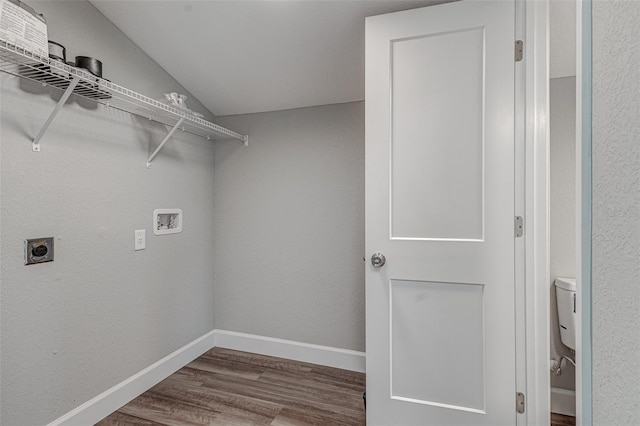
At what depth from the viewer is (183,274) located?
2363 mm

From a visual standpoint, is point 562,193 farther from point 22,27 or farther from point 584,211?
point 22,27

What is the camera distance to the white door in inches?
55.6

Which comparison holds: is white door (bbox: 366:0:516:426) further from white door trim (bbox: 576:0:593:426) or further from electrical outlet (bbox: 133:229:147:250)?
electrical outlet (bbox: 133:229:147:250)

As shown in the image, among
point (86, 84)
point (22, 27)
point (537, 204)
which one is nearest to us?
point (22, 27)

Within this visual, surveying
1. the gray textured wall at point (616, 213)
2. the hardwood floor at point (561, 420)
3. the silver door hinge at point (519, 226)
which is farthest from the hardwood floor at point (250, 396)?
the gray textured wall at point (616, 213)

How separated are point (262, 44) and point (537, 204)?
165 centimetres

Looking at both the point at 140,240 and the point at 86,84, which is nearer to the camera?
the point at 86,84

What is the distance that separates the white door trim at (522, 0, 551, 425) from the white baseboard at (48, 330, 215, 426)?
2095 millimetres

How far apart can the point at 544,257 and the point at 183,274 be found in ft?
7.22

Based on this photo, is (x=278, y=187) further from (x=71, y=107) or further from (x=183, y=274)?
(x=71, y=107)

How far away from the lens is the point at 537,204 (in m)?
1.37

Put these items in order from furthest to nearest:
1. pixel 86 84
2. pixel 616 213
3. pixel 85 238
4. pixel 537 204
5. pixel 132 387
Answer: pixel 132 387, pixel 85 238, pixel 86 84, pixel 537 204, pixel 616 213

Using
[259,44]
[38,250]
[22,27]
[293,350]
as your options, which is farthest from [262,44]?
[293,350]

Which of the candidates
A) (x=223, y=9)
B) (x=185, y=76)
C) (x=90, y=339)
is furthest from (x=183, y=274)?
(x=223, y=9)
